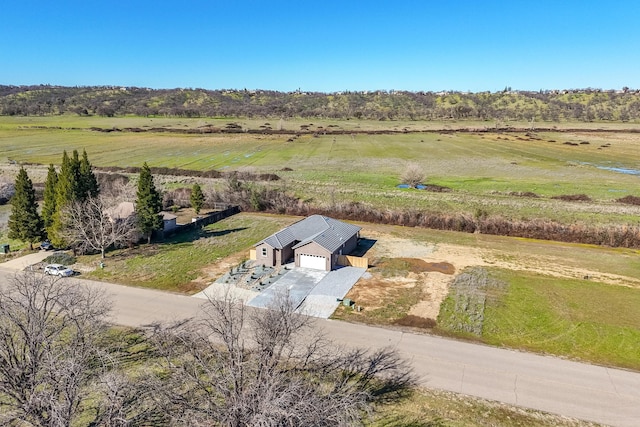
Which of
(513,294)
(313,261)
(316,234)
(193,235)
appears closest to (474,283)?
(513,294)

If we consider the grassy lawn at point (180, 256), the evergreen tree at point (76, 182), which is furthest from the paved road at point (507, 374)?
the evergreen tree at point (76, 182)

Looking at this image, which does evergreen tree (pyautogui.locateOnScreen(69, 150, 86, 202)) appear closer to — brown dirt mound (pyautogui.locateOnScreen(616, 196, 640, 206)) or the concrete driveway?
the concrete driveway

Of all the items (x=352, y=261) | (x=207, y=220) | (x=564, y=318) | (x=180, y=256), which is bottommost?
(x=564, y=318)

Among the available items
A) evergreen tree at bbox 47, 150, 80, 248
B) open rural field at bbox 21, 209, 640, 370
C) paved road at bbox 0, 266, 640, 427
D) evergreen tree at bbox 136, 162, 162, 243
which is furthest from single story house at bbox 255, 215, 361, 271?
evergreen tree at bbox 47, 150, 80, 248

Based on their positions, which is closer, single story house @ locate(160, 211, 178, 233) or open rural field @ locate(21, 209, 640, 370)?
open rural field @ locate(21, 209, 640, 370)

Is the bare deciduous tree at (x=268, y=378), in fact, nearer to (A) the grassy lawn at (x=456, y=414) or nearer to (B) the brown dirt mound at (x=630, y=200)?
(A) the grassy lawn at (x=456, y=414)

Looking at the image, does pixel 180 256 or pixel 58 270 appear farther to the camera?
pixel 180 256

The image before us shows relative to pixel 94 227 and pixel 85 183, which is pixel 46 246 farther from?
pixel 85 183
